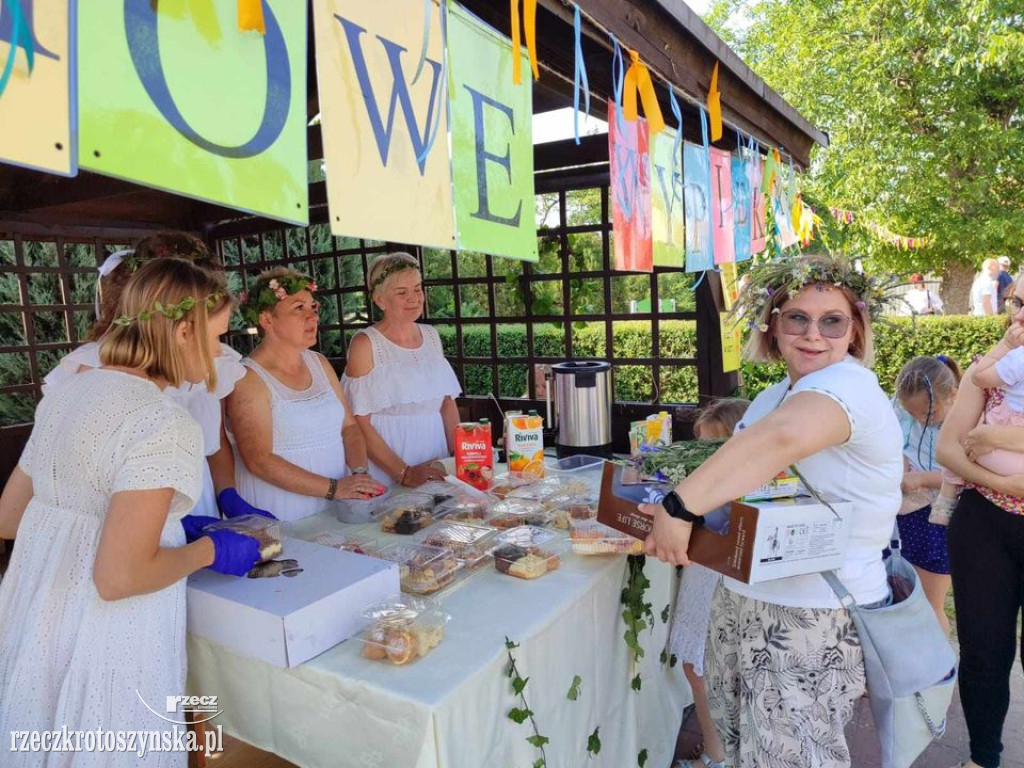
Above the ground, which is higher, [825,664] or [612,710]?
[825,664]

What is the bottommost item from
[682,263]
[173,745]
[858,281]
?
[173,745]

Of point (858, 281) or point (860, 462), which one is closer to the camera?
point (860, 462)

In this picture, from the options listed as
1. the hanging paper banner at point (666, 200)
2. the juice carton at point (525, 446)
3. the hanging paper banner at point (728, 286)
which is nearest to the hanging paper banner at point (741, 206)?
the hanging paper banner at point (728, 286)

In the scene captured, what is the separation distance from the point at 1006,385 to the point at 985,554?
58 centimetres

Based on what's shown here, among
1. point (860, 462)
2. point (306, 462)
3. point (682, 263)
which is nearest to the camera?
point (860, 462)

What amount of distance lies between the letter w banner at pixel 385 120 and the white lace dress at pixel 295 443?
1.12m

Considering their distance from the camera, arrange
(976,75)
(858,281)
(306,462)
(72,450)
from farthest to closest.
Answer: (976,75), (306,462), (858,281), (72,450)

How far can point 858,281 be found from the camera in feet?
5.40

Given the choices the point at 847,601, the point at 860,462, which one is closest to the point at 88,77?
the point at 860,462

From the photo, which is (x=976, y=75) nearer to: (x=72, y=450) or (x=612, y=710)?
(x=612, y=710)

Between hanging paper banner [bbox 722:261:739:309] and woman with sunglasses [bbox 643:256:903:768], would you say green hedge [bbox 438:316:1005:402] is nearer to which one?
hanging paper banner [bbox 722:261:739:309]

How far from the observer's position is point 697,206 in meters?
3.06

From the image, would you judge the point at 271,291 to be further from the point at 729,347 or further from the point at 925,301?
the point at 925,301

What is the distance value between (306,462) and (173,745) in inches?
43.1
